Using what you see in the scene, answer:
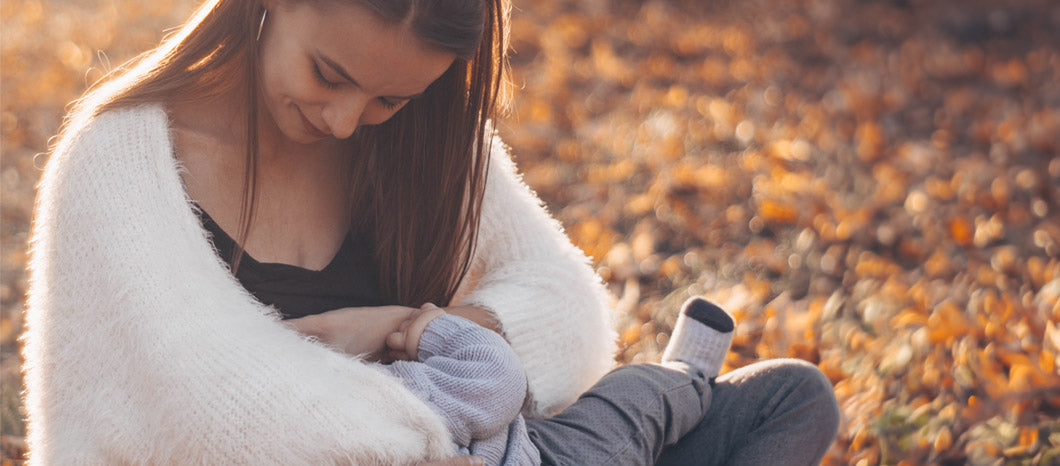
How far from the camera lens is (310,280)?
2.00m

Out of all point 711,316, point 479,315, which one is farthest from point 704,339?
point 479,315

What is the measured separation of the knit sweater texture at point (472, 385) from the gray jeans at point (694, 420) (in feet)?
0.42

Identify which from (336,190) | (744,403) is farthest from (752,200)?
(336,190)

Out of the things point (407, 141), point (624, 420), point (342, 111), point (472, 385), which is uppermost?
point (342, 111)

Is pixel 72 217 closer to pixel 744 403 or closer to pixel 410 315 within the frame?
pixel 410 315

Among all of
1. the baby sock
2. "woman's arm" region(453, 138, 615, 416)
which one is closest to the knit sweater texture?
"woman's arm" region(453, 138, 615, 416)

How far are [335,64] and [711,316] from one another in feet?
3.42

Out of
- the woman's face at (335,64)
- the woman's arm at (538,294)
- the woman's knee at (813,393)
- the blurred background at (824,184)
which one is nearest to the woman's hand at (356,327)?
the woman's arm at (538,294)

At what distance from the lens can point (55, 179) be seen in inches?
68.7

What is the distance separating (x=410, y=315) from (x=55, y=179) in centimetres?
65

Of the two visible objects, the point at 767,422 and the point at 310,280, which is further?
the point at 767,422

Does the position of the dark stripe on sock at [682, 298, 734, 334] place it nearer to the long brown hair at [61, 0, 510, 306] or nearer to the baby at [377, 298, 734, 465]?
the baby at [377, 298, 734, 465]

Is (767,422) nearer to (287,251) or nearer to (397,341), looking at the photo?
(397,341)

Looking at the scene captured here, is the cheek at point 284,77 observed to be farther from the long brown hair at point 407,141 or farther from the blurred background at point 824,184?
the blurred background at point 824,184
